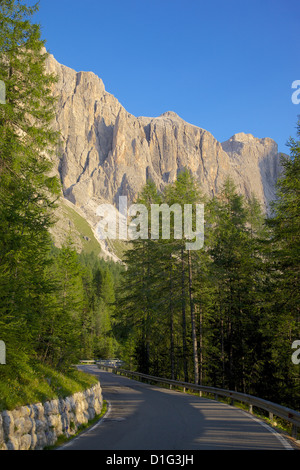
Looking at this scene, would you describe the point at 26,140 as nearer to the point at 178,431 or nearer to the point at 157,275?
the point at 178,431

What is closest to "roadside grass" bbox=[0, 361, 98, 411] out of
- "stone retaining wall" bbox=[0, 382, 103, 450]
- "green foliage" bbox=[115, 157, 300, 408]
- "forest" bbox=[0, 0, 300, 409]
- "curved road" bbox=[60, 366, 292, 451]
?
"stone retaining wall" bbox=[0, 382, 103, 450]

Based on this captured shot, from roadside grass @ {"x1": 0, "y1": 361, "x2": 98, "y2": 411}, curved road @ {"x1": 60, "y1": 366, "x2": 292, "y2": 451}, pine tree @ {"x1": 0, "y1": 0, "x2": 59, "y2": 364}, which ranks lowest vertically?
curved road @ {"x1": 60, "y1": 366, "x2": 292, "y2": 451}

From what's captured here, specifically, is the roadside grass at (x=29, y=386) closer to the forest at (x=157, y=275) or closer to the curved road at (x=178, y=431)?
the forest at (x=157, y=275)

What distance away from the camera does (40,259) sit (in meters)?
13.0

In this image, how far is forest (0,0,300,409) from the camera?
1141 cm

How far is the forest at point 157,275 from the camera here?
1141 centimetres

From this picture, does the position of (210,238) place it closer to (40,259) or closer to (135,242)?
(135,242)

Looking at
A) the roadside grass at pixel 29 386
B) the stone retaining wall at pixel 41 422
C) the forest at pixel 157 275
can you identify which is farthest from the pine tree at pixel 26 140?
the stone retaining wall at pixel 41 422

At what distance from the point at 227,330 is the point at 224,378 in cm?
365

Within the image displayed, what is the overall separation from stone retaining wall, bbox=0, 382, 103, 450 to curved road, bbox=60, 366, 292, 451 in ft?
1.71

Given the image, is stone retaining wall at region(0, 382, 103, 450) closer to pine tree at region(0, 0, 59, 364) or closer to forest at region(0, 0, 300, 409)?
forest at region(0, 0, 300, 409)

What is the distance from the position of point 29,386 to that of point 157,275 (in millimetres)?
20392
